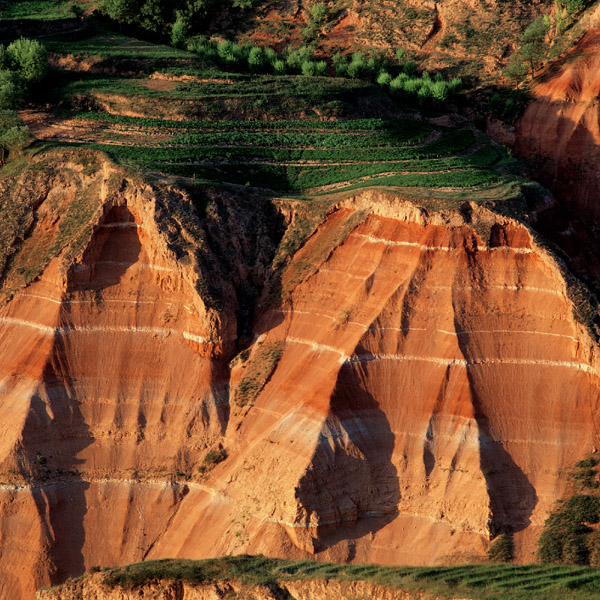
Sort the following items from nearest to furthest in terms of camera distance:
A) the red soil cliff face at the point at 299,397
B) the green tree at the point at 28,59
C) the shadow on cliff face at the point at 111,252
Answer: the red soil cliff face at the point at 299,397
the shadow on cliff face at the point at 111,252
the green tree at the point at 28,59

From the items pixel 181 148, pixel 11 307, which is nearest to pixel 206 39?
pixel 181 148

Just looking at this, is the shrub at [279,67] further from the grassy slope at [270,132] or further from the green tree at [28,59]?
the green tree at [28,59]

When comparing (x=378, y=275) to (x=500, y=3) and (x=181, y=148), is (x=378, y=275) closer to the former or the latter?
(x=181, y=148)

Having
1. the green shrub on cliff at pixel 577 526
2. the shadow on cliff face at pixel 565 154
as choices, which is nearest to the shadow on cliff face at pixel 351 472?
the green shrub on cliff at pixel 577 526

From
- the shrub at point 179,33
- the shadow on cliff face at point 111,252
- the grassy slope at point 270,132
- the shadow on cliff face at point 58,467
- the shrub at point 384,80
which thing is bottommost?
the shadow on cliff face at point 58,467

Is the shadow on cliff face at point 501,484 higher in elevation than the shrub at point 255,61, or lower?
lower

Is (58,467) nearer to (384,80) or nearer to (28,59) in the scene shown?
(28,59)
